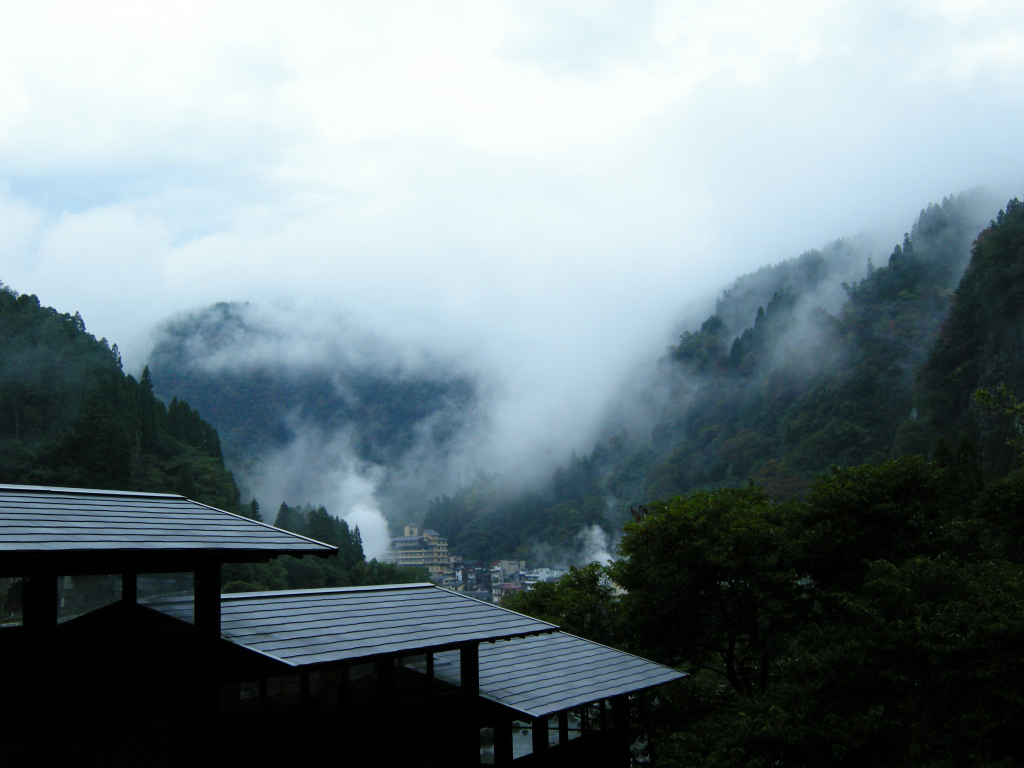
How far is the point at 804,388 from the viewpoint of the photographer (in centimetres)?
9962

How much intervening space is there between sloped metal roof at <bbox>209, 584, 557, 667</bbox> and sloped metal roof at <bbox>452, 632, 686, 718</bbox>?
1.04 metres

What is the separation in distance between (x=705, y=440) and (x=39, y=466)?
8591 centimetres

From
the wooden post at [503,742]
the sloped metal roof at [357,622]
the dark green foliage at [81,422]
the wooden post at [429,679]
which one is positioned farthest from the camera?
the dark green foliage at [81,422]

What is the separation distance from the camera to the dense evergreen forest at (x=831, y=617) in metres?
12.7

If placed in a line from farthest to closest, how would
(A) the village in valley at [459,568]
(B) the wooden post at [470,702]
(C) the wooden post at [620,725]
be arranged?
(A) the village in valley at [459,568], (C) the wooden post at [620,725], (B) the wooden post at [470,702]

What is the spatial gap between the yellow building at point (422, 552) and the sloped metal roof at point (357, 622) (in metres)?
115

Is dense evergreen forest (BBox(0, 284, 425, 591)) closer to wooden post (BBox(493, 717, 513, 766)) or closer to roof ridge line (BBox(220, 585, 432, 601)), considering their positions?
roof ridge line (BBox(220, 585, 432, 601))

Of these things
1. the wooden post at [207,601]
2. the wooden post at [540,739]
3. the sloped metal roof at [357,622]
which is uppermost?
the wooden post at [207,601]

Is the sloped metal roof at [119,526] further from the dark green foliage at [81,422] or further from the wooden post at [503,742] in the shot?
the dark green foliage at [81,422]

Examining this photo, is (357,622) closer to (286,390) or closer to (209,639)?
(209,639)

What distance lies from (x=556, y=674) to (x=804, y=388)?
93.4 meters

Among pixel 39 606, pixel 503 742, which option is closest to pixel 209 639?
pixel 39 606

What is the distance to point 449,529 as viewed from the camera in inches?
5630

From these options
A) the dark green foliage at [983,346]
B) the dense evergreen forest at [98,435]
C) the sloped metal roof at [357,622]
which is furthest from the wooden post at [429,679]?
the dark green foliage at [983,346]
